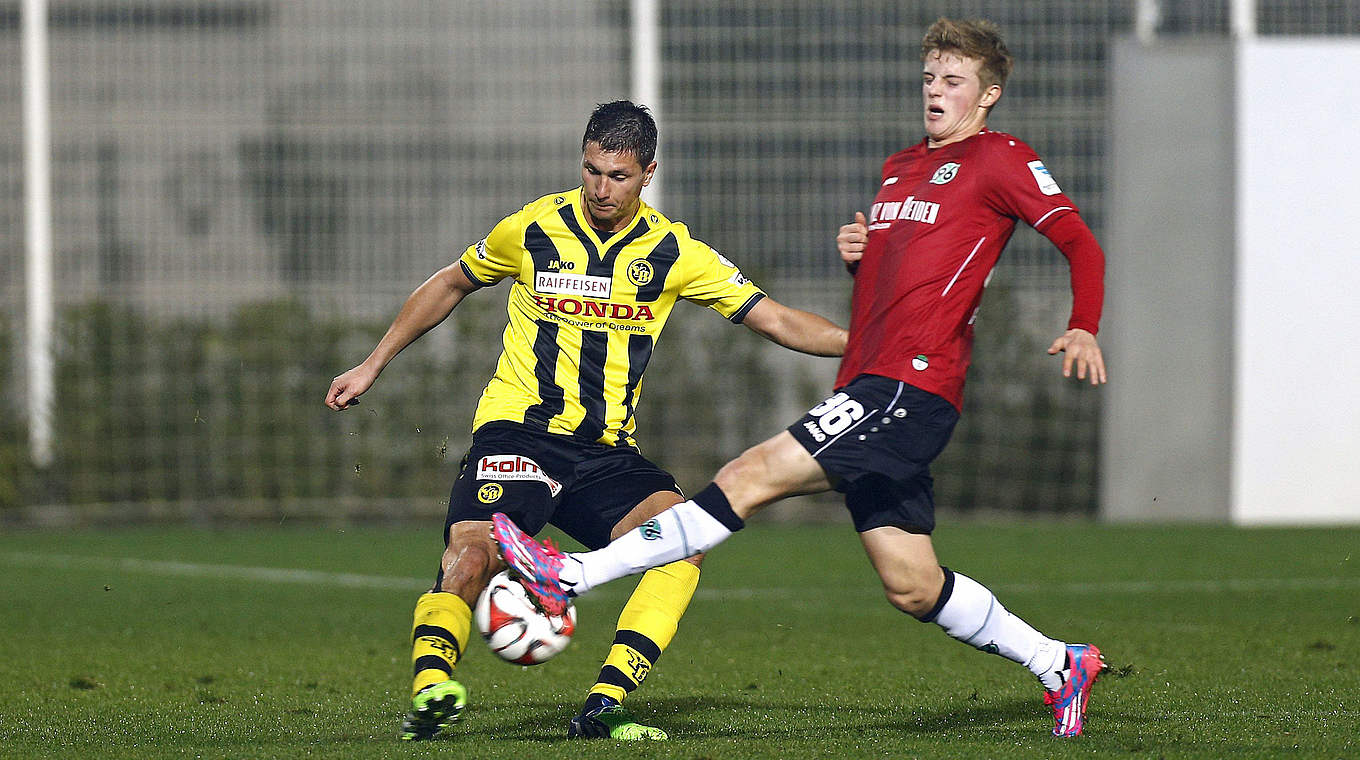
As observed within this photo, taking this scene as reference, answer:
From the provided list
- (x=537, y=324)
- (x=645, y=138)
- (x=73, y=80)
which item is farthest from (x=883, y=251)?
(x=73, y=80)

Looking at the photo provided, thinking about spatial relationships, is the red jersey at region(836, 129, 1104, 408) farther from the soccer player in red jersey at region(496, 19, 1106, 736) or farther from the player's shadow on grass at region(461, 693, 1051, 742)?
the player's shadow on grass at region(461, 693, 1051, 742)

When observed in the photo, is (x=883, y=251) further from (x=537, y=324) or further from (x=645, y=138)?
(x=537, y=324)

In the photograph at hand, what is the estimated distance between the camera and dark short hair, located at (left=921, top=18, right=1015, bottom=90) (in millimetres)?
4523

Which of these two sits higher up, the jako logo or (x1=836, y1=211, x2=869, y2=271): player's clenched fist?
(x1=836, y1=211, x2=869, y2=271): player's clenched fist

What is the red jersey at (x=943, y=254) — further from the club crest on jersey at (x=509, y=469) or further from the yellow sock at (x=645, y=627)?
the club crest on jersey at (x=509, y=469)

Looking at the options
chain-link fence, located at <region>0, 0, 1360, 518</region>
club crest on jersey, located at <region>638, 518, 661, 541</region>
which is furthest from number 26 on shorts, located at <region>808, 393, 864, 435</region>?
chain-link fence, located at <region>0, 0, 1360, 518</region>

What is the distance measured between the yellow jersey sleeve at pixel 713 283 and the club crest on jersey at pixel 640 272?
12cm

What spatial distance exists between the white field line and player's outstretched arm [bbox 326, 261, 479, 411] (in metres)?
4.04

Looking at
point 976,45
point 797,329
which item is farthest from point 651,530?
point 976,45

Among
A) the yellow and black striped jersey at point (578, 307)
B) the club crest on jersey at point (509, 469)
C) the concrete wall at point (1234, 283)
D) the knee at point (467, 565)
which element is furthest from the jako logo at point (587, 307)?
the concrete wall at point (1234, 283)

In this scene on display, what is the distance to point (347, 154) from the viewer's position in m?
14.1

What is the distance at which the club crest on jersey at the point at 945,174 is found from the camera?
452 cm

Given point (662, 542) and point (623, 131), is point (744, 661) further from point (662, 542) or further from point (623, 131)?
point (623, 131)

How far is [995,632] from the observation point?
15.0 feet
